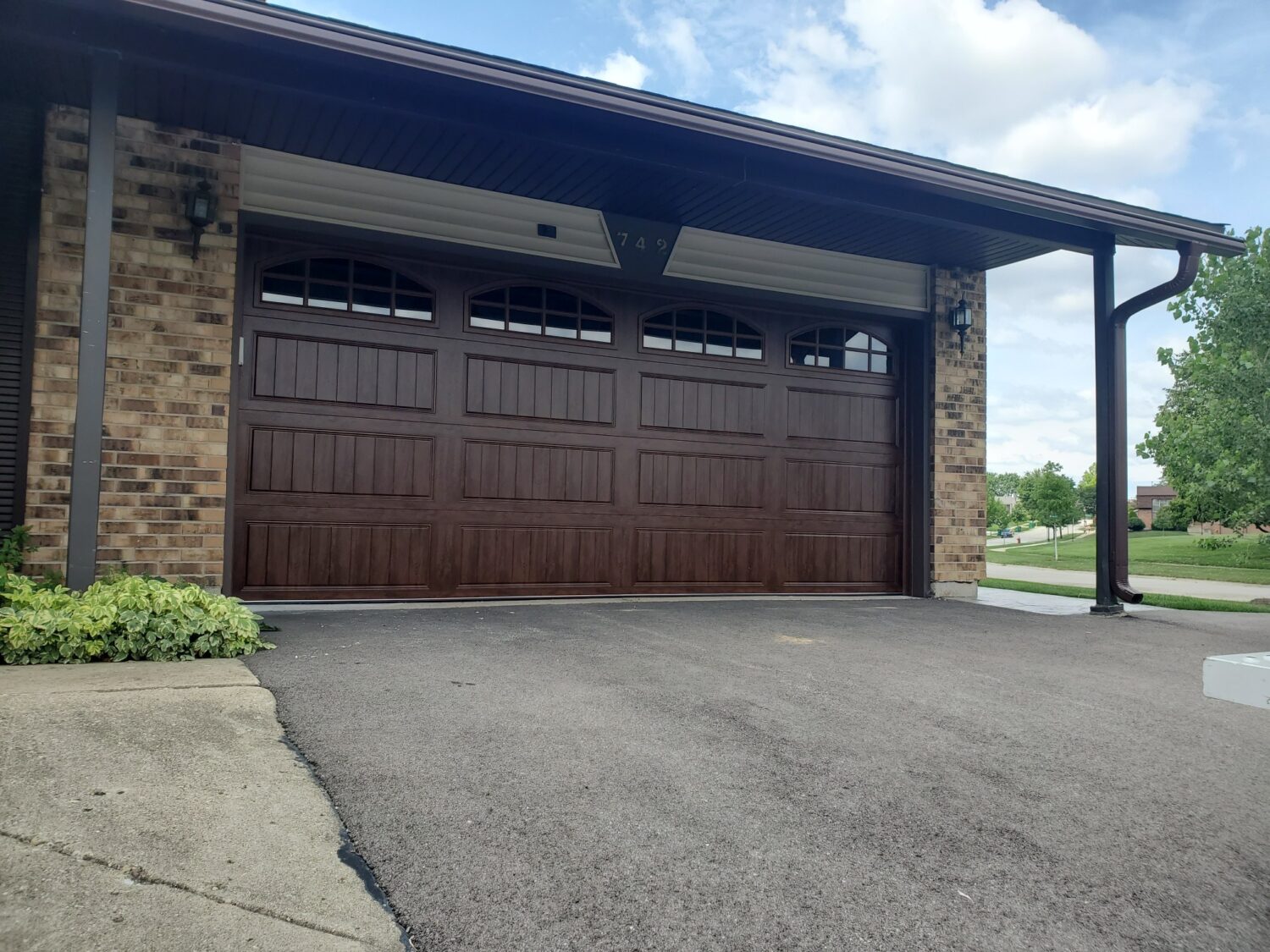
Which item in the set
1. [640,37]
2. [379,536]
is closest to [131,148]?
[379,536]

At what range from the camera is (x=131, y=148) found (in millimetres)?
5641

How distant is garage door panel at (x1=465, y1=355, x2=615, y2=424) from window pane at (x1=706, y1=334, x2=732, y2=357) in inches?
40.8

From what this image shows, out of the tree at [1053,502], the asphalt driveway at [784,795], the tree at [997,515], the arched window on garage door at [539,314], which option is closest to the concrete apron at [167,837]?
the asphalt driveway at [784,795]

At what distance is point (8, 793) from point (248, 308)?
15.8 feet

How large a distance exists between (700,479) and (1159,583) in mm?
9239

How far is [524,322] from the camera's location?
7.16 metres

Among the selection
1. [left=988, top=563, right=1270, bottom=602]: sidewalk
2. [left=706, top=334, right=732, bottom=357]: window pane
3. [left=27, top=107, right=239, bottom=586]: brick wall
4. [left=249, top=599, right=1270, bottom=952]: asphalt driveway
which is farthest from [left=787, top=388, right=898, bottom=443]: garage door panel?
[left=27, top=107, right=239, bottom=586]: brick wall

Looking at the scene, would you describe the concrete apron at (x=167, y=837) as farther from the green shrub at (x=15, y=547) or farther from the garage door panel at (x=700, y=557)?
the garage door panel at (x=700, y=557)

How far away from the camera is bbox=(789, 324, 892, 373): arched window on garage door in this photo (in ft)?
27.0

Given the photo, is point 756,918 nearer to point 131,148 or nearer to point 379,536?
point 379,536

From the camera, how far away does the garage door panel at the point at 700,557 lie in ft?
24.5

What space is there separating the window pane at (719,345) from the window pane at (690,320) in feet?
0.45

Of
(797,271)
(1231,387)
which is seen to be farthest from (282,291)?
(1231,387)

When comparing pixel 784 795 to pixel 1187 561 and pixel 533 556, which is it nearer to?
pixel 533 556
